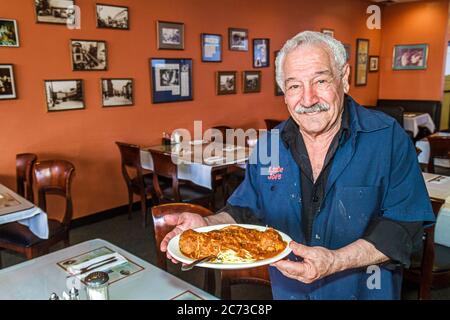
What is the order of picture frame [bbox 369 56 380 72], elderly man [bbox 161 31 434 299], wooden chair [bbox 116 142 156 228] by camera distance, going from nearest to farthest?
1. elderly man [bbox 161 31 434 299]
2. wooden chair [bbox 116 142 156 228]
3. picture frame [bbox 369 56 380 72]

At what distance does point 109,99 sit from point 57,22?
859 mm

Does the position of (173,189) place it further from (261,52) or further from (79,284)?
(261,52)

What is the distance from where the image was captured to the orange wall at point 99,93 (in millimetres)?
3512

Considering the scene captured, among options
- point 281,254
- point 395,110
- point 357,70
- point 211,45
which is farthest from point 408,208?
point 357,70

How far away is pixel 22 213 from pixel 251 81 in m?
3.88

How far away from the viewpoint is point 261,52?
18.2 feet

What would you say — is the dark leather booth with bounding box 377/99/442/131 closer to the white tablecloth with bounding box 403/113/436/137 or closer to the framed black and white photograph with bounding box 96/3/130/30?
the white tablecloth with bounding box 403/113/436/137

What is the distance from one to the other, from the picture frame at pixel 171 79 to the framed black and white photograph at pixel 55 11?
37.8 inches

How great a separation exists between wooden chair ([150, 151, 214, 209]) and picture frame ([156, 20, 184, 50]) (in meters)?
1.52

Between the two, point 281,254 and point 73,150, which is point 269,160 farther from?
point 73,150

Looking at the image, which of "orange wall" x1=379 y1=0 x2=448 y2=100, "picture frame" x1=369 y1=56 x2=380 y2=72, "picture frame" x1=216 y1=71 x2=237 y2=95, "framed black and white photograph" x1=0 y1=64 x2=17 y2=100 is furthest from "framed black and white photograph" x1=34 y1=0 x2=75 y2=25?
"orange wall" x1=379 y1=0 x2=448 y2=100

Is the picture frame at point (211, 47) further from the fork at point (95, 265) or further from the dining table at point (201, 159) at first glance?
Answer: the fork at point (95, 265)

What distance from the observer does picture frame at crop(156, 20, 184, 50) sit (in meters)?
4.36

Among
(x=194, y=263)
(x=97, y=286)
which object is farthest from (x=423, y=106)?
(x=97, y=286)
